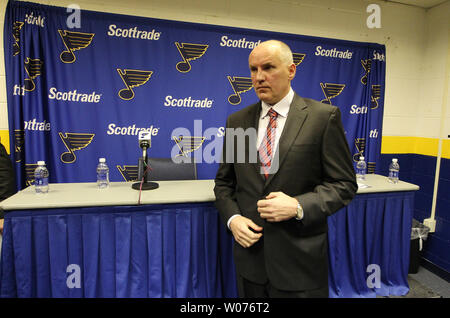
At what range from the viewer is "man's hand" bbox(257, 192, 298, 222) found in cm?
96

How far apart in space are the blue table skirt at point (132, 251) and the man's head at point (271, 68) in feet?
3.13

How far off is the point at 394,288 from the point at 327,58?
2.33 m

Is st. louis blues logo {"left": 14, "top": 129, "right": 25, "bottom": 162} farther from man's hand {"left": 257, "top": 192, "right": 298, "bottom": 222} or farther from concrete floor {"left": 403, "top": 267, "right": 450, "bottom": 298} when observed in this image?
concrete floor {"left": 403, "top": 267, "right": 450, "bottom": 298}

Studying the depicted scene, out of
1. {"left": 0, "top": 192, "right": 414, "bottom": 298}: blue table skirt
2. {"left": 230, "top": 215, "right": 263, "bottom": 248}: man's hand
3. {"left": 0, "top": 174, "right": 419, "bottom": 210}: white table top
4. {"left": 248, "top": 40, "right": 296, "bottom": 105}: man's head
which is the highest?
{"left": 248, "top": 40, "right": 296, "bottom": 105}: man's head

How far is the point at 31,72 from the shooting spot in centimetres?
225

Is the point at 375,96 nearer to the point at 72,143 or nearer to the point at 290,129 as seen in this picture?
the point at 290,129

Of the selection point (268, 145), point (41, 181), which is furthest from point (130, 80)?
point (268, 145)

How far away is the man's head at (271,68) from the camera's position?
39.1 inches

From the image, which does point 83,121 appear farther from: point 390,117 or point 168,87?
point 390,117

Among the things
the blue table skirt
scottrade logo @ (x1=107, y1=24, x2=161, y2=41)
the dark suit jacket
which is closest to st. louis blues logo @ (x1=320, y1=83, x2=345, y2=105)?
the blue table skirt

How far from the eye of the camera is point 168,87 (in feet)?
8.41

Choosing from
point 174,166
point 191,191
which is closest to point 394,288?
point 191,191

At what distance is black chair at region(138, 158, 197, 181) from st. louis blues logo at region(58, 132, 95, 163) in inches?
27.3

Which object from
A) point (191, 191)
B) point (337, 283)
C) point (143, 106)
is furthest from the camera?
point (143, 106)
